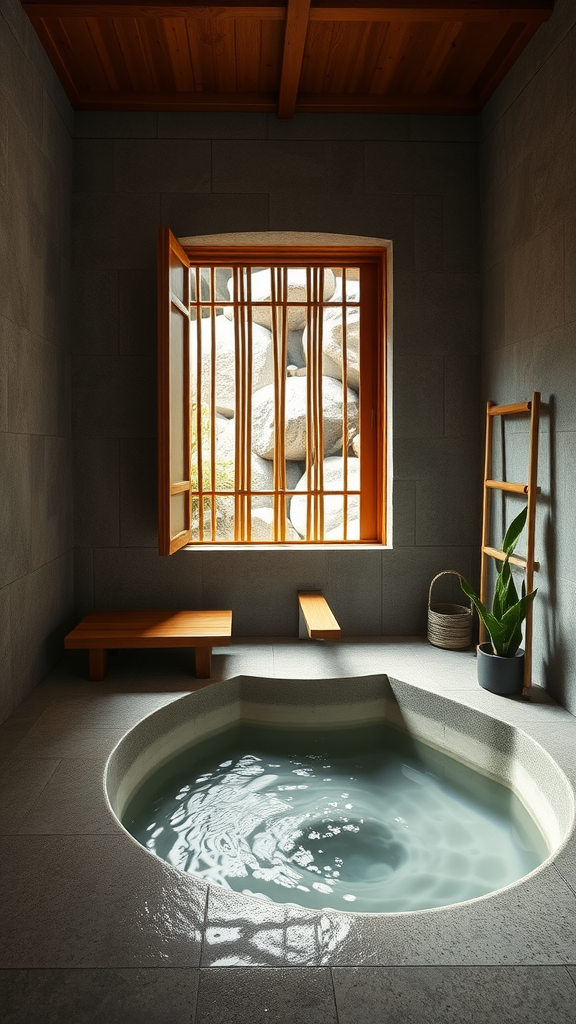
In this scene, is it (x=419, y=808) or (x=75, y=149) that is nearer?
(x=419, y=808)

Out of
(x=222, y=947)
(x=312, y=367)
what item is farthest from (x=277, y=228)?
→ (x=222, y=947)

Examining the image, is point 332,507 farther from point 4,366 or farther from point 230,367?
point 4,366

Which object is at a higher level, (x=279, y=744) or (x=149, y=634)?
(x=149, y=634)

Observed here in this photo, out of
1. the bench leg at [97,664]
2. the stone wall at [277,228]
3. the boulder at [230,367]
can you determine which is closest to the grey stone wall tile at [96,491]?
the stone wall at [277,228]

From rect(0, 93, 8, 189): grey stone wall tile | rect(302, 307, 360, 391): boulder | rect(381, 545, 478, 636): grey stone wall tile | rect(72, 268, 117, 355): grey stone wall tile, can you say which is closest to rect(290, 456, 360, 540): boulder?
rect(302, 307, 360, 391): boulder

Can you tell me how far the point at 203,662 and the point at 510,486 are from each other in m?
1.63

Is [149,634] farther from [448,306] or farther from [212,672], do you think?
[448,306]

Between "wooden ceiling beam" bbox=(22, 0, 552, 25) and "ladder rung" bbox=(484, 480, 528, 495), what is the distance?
6.45 ft

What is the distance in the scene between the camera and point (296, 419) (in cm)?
764

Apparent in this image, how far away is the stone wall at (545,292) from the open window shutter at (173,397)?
5.39ft

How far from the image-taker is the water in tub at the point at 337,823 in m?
2.16

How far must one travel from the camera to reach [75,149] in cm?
407

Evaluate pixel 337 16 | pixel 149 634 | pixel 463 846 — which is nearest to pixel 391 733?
pixel 463 846

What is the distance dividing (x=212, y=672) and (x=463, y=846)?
153 centimetres
